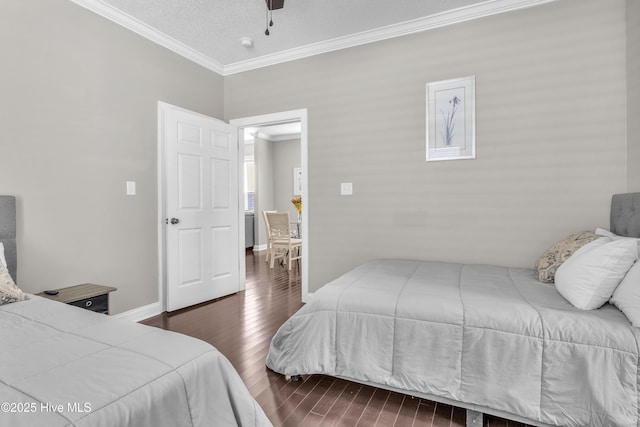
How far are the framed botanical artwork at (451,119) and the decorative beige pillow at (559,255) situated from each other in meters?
1.00

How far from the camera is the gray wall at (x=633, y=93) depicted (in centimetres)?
223

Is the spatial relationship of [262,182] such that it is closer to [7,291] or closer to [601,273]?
[7,291]

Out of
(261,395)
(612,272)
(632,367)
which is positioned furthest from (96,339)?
(612,272)

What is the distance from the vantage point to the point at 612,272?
4.95ft

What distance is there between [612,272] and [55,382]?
2.20 metres

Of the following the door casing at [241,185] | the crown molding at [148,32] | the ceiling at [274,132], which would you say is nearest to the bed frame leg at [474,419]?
the door casing at [241,185]


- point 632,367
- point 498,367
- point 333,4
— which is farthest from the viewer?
point 333,4

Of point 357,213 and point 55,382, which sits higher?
point 357,213

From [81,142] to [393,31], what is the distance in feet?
9.70

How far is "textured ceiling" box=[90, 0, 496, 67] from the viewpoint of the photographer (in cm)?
272

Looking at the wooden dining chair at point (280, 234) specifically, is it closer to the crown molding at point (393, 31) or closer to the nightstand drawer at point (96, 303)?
the crown molding at point (393, 31)

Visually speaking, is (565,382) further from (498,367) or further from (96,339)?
(96,339)

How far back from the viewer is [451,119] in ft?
9.43

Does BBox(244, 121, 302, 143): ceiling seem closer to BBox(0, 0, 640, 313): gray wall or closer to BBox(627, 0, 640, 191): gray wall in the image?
BBox(0, 0, 640, 313): gray wall
